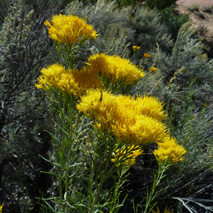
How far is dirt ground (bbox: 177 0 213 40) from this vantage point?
12.4 m

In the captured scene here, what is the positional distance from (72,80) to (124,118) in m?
0.30

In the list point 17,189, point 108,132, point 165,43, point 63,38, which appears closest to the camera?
point 108,132

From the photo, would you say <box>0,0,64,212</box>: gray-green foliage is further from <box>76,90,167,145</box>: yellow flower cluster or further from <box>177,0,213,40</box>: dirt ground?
<box>177,0,213,40</box>: dirt ground

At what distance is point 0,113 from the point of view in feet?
7.46

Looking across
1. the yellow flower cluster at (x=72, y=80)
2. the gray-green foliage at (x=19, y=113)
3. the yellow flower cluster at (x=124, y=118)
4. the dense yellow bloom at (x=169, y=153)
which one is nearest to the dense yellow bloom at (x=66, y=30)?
the yellow flower cluster at (x=72, y=80)

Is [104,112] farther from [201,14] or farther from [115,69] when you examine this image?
[201,14]

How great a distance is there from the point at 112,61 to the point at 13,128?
1.44m

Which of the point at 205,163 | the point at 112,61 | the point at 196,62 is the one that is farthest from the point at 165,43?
the point at 112,61

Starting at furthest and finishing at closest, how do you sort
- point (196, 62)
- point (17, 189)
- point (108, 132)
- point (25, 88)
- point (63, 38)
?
point (196, 62) < point (25, 88) < point (17, 189) < point (63, 38) < point (108, 132)

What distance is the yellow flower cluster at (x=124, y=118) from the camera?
0.93 meters

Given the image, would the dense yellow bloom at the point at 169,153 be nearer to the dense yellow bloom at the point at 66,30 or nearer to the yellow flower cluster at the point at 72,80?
the yellow flower cluster at the point at 72,80

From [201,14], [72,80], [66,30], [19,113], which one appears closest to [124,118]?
[72,80]

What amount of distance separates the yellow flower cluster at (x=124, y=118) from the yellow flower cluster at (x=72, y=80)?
6 cm

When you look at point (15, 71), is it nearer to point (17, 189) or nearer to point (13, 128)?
point (13, 128)
